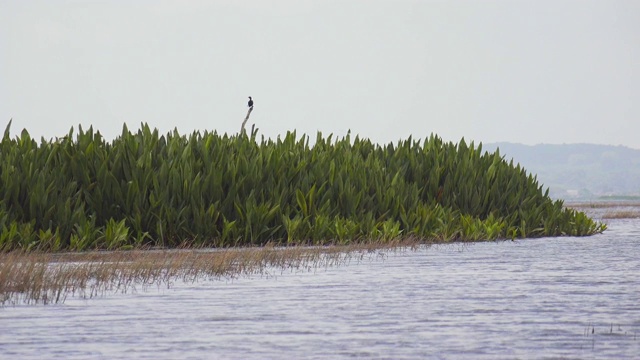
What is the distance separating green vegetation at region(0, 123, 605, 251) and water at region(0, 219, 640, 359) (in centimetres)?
549

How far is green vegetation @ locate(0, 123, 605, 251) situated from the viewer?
63.7ft

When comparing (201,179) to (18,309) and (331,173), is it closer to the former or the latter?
(331,173)

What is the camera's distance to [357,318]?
9.68 meters

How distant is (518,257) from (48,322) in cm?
949

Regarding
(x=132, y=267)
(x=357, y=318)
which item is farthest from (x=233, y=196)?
(x=357, y=318)

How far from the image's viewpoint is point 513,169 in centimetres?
2586

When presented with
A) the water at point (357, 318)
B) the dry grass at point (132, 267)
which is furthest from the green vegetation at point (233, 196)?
the water at point (357, 318)

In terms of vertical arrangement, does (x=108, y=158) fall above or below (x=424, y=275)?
above

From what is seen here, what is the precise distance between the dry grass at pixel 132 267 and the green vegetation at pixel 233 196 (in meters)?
1.56

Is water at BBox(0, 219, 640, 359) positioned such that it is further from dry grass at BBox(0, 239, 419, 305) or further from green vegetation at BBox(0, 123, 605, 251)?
green vegetation at BBox(0, 123, 605, 251)

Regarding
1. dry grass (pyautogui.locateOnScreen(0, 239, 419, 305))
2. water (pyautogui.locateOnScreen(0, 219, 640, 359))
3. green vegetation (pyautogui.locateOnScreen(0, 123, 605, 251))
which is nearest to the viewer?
water (pyautogui.locateOnScreen(0, 219, 640, 359))

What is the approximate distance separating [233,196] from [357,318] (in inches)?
440

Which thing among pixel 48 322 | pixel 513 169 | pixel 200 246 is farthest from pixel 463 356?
pixel 513 169

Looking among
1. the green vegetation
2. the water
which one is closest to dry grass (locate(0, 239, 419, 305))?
the water
